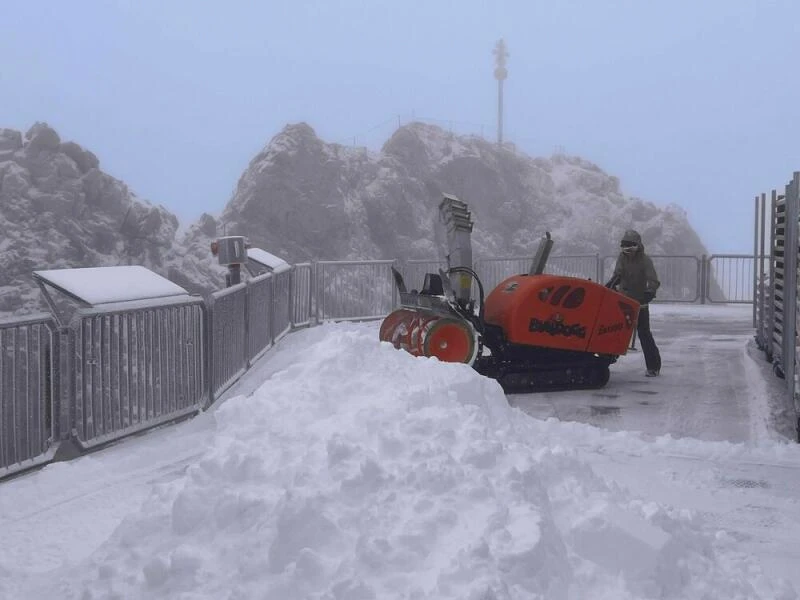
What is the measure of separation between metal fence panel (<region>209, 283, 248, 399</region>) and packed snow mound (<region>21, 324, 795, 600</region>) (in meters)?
3.24

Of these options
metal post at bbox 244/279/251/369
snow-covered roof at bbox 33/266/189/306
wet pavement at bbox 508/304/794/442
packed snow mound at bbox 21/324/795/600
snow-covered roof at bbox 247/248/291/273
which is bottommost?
wet pavement at bbox 508/304/794/442

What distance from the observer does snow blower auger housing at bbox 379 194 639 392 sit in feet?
29.0

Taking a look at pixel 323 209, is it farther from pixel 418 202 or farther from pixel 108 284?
pixel 108 284

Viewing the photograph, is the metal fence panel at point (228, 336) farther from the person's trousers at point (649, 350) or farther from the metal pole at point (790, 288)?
the metal pole at point (790, 288)

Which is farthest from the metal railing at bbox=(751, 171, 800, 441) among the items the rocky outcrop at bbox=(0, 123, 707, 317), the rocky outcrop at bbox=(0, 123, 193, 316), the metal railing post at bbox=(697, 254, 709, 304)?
the rocky outcrop at bbox=(0, 123, 193, 316)

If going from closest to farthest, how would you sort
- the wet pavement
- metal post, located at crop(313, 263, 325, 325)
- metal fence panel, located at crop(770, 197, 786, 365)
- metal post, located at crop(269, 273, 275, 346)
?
the wet pavement
metal fence panel, located at crop(770, 197, 786, 365)
metal post, located at crop(269, 273, 275, 346)
metal post, located at crop(313, 263, 325, 325)

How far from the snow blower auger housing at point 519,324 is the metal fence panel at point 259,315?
1.57 m

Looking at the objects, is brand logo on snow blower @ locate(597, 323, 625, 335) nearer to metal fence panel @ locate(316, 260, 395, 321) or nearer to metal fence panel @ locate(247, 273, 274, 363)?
metal fence panel @ locate(247, 273, 274, 363)

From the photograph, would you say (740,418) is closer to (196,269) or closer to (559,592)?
(559,592)

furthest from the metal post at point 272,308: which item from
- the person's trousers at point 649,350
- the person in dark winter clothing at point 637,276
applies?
the person's trousers at point 649,350

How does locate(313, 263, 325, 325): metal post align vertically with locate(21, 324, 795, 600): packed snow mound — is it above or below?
above

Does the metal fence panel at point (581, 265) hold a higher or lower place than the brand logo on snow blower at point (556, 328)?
higher

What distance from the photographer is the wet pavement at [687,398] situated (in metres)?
7.58

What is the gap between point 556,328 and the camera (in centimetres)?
890
